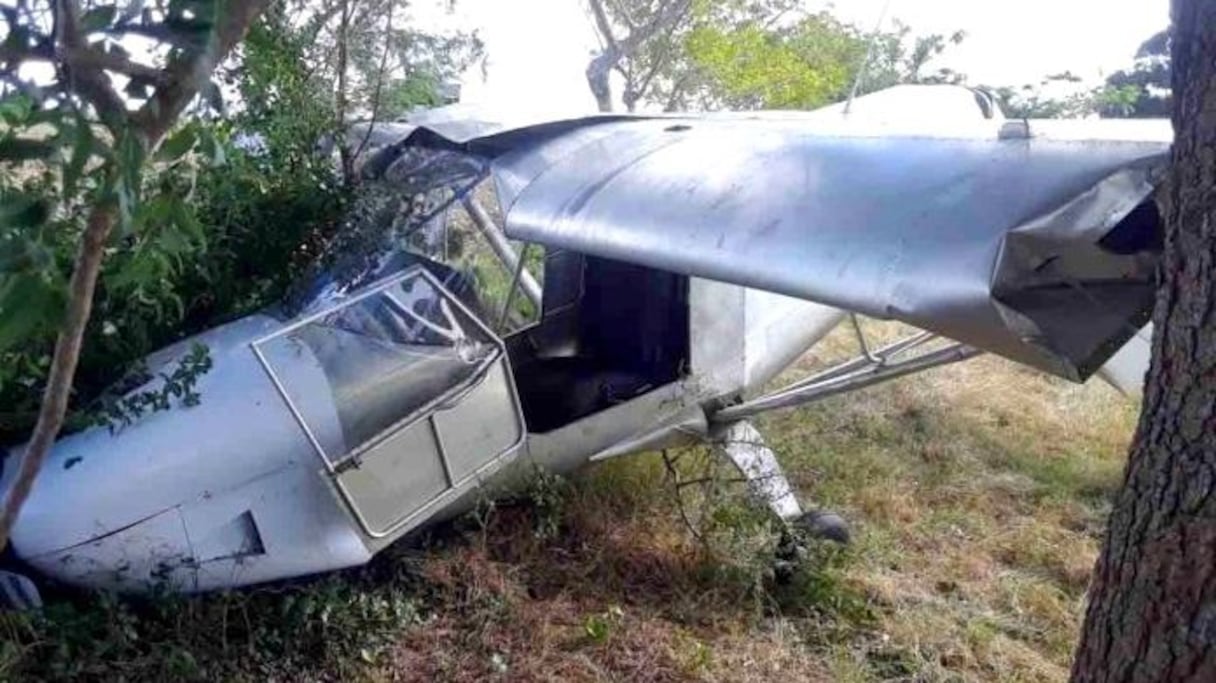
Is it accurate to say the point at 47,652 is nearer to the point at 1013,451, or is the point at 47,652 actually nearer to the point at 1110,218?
the point at 1110,218

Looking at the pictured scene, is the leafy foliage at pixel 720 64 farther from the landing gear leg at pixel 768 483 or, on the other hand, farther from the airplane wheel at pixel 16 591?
the airplane wheel at pixel 16 591

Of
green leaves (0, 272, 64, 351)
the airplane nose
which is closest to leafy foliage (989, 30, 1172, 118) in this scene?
the airplane nose

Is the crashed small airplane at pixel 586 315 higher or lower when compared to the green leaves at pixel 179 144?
lower

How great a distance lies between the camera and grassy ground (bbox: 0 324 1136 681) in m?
3.48

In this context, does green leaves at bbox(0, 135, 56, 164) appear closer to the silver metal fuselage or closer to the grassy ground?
the silver metal fuselage

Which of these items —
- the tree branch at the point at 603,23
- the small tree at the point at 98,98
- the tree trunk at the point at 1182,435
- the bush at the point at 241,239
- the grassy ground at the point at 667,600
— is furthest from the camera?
the tree branch at the point at 603,23

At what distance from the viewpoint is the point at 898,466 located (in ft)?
18.5

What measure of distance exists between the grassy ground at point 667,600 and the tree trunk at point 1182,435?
2096mm

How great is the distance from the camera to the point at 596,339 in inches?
204

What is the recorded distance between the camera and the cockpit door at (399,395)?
354 centimetres

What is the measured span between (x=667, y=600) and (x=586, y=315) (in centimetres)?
152

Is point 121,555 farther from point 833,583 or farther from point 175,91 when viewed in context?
point 833,583

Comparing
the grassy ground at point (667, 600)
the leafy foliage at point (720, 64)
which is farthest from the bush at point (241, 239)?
the leafy foliage at point (720, 64)

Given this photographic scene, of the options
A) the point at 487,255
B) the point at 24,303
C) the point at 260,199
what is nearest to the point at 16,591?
the point at 260,199
